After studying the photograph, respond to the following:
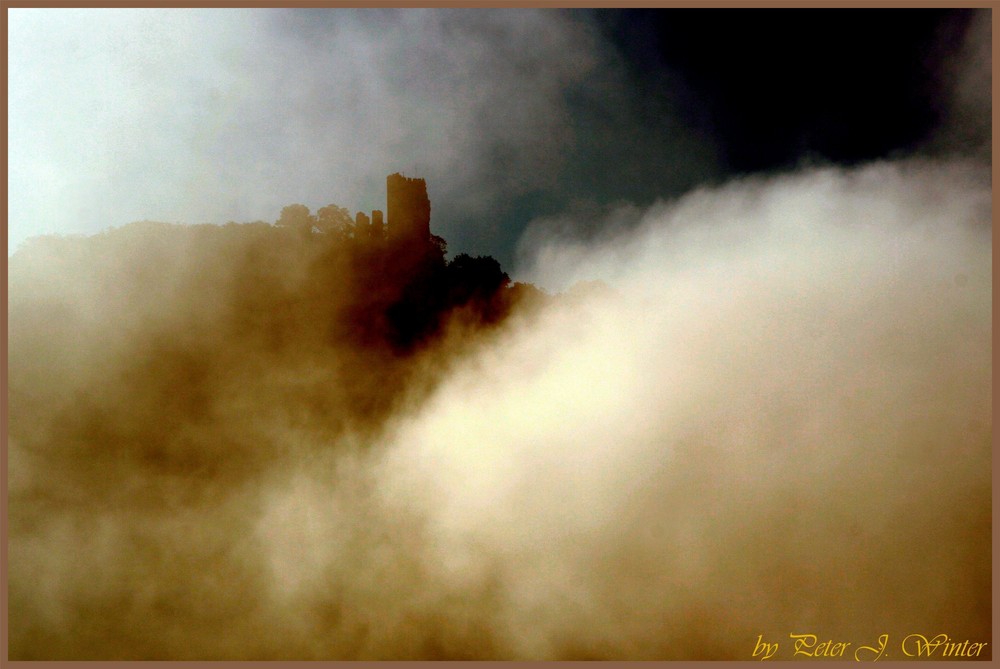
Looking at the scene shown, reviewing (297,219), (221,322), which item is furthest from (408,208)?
(221,322)

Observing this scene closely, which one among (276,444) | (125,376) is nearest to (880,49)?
(276,444)

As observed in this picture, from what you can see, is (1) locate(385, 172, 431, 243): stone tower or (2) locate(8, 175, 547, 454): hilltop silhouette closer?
(1) locate(385, 172, 431, 243): stone tower

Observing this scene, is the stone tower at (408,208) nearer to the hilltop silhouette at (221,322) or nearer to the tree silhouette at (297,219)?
the hilltop silhouette at (221,322)

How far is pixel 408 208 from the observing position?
9688 millimetres

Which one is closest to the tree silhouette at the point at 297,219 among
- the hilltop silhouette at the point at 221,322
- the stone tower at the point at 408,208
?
the hilltop silhouette at the point at 221,322

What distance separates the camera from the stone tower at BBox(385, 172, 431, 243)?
930 centimetres

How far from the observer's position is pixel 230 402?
10.1 m

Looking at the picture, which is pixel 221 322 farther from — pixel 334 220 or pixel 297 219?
pixel 334 220

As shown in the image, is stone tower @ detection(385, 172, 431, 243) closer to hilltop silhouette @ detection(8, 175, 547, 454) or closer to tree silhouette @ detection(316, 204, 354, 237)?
hilltop silhouette @ detection(8, 175, 547, 454)

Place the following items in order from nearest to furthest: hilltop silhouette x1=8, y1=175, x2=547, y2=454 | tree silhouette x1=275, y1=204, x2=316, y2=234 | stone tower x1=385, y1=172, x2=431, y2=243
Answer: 1. stone tower x1=385, y1=172, x2=431, y2=243
2. tree silhouette x1=275, y1=204, x2=316, y2=234
3. hilltop silhouette x1=8, y1=175, x2=547, y2=454

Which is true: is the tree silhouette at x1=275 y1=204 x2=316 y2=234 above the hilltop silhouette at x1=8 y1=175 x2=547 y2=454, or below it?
above

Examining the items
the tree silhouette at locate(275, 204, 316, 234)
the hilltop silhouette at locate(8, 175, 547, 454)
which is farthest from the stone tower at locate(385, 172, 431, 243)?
the tree silhouette at locate(275, 204, 316, 234)

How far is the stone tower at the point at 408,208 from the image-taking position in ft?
30.5

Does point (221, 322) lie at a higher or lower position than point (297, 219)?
lower
